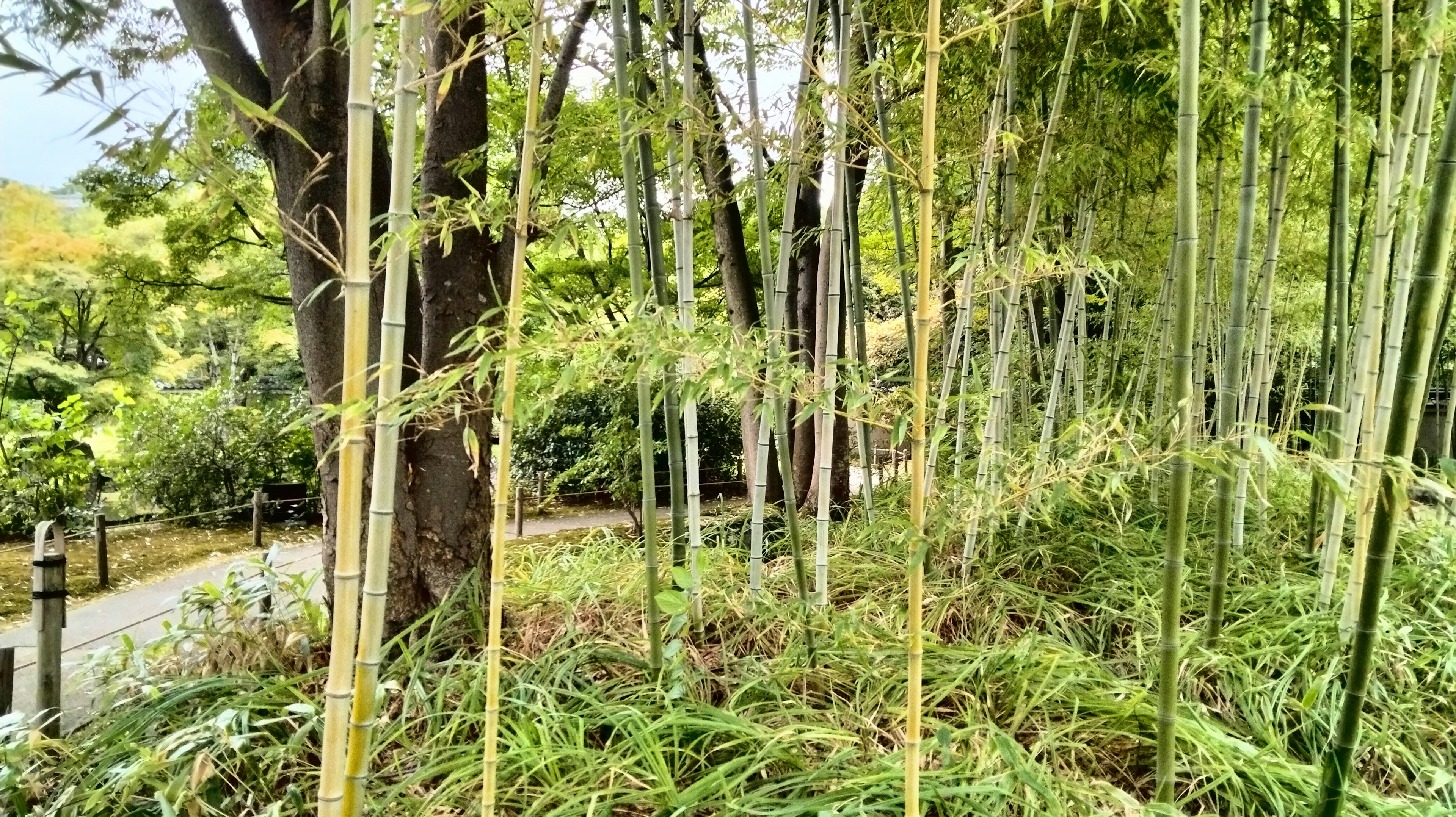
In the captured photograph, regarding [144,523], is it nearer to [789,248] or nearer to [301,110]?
[301,110]

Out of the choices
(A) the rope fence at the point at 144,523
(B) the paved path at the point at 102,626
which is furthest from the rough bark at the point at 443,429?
(A) the rope fence at the point at 144,523

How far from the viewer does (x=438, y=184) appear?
1.94 m

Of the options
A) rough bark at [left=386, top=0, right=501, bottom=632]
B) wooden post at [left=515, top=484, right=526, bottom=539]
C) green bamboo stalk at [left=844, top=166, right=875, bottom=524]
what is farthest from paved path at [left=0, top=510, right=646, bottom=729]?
green bamboo stalk at [left=844, top=166, right=875, bottom=524]

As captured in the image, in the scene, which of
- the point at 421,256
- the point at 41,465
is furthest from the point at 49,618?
the point at 41,465

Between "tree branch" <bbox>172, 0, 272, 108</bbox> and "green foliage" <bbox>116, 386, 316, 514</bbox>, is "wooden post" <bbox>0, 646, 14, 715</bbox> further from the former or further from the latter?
"green foliage" <bbox>116, 386, 316, 514</bbox>

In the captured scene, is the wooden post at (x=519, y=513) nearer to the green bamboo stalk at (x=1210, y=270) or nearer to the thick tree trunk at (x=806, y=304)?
the thick tree trunk at (x=806, y=304)

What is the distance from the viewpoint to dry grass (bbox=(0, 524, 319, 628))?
3.09 metres

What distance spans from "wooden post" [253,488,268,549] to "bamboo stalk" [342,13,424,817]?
12.5 feet

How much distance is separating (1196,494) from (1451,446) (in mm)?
4457

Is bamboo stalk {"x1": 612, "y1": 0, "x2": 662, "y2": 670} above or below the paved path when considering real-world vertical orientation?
above

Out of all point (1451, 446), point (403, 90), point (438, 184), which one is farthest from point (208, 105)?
point (1451, 446)

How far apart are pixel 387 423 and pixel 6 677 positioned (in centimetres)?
167

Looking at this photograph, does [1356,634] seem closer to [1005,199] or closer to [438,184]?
[1005,199]

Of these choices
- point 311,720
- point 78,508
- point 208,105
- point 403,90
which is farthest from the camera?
point 78,508
